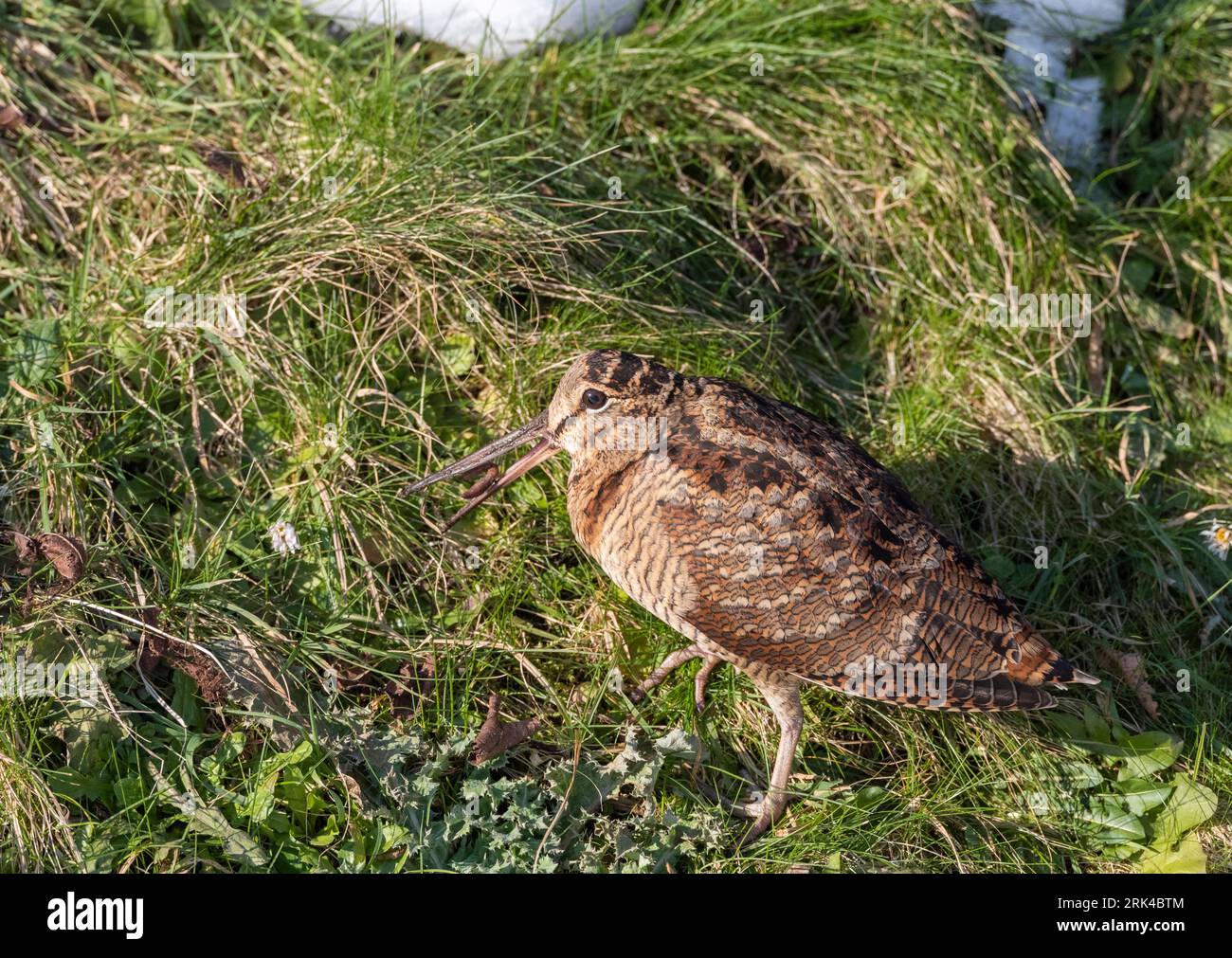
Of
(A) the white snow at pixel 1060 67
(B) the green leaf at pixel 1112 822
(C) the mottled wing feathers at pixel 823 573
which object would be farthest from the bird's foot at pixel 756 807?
(A) the white snow at pixel 1060 67

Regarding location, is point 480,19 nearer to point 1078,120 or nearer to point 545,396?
point 545,396

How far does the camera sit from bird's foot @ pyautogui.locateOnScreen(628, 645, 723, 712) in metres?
4.05

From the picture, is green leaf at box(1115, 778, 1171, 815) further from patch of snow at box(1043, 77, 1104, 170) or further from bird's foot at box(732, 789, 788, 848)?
patch of snow at box(1043, 77, 1104, 170)

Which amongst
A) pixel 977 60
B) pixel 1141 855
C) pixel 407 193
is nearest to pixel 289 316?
pixel 407 193

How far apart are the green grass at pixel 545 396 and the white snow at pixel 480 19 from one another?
129mm

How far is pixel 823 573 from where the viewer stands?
3.55 m

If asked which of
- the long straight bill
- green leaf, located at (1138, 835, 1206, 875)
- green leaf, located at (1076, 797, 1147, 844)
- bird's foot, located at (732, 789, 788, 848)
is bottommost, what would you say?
green leaf, located at (1138, 835, 1206, 875)

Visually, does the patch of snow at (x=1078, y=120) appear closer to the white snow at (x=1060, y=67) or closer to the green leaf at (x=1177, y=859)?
the white snow at (x=1060, y=67)

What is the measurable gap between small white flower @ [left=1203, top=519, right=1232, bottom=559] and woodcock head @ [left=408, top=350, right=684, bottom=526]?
2.34 metres

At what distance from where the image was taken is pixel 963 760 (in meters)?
3.97

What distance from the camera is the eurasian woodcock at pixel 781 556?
11.7 feet

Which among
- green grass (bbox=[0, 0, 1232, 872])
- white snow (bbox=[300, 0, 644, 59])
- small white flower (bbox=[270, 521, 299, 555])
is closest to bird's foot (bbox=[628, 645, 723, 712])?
green grass (bbox=[0, 0, 1232, 872])

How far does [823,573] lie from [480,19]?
304cm
